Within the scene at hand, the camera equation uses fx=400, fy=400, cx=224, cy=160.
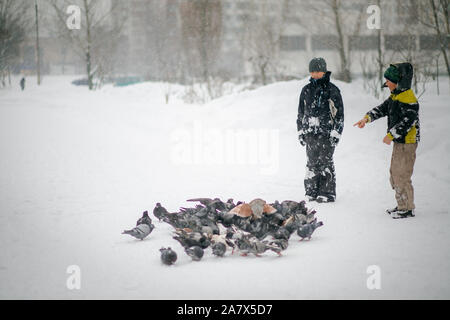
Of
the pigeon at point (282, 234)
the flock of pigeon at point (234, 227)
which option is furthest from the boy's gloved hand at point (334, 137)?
the pigeon at point (282, 234)

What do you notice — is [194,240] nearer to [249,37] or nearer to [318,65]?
[318,65]

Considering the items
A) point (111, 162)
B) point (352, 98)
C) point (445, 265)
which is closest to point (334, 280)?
point (445, 265)

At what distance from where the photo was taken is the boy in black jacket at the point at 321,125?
5598mm

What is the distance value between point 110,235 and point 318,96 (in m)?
3.35

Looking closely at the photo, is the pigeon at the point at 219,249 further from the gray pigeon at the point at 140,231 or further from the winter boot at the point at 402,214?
the winter boot at the point at 402,214

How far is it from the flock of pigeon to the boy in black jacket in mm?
1071

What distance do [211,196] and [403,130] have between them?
9.48 ft

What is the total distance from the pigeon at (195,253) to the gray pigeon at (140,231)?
A: 2.56ft

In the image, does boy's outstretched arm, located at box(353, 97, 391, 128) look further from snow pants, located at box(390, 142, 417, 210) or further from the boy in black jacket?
the boy in black jacket

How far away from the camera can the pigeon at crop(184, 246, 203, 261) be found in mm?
3631

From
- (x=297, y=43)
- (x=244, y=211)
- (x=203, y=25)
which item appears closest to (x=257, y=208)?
(x=244, y=211)

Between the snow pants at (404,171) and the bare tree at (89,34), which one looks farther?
the bare tree at (89,34)

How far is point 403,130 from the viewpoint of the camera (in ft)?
15.1
